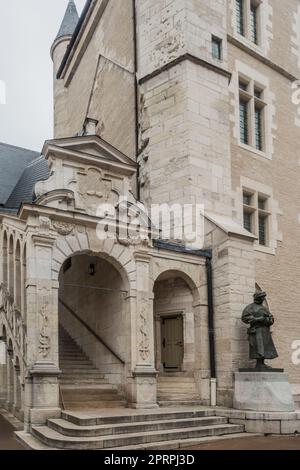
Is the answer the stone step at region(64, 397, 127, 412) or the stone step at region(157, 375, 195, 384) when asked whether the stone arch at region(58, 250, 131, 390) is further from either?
the stone step at region(157, 375, 195, 384)

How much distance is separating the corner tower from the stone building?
502 centimetres

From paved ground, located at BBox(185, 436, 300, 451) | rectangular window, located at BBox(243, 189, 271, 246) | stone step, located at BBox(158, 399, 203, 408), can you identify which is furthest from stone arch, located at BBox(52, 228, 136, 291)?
rectangular window, located at BBox(243, 189, 271, 246)

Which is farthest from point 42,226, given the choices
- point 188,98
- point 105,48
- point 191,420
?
point 105,48

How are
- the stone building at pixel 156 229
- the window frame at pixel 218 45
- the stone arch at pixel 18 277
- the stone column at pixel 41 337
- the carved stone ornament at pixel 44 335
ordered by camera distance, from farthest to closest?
the window frame at pixel 218 45 → the stone arch at pixel 18 277 → the stone building at pixel 156 229 → the carved stone ornament at pixel 44 335 → the stone column at pixel 41 337

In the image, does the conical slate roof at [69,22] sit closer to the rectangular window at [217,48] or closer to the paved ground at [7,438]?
the rectangular window at [217,48]

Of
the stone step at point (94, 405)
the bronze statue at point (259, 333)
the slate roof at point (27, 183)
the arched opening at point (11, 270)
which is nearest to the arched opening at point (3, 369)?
the arched opening at point (11, 270)

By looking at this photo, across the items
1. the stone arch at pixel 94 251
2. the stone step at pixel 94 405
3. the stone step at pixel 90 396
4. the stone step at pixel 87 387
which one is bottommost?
the stone step at pixel 94 405

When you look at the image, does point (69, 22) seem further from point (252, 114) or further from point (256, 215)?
point (256, 215)

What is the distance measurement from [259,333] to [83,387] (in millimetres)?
3527

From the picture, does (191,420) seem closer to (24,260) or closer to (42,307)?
(42,307)

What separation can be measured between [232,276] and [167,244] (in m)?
1.51

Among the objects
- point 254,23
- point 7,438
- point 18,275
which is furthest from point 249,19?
point 7,438

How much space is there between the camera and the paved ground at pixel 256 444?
8.87m

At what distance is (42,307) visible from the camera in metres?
10.1
